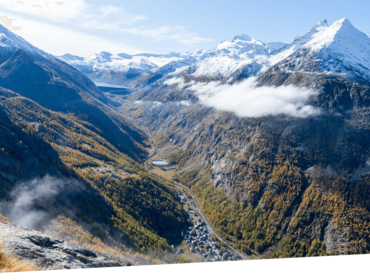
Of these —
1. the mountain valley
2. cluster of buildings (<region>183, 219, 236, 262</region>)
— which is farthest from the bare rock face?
cluster of buildings (<region>183, 219, 236, 262</region>)

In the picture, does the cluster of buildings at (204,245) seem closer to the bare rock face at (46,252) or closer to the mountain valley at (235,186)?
the mountain valley at (235,186)

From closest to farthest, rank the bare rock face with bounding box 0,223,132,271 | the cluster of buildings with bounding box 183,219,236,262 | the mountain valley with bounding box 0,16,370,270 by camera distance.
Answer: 1. the bare rock face with bounding box 0,223,132,271
2. the mountain valley with bounding box 0,16,370,270
3. the cluster of buildings with bounding box 183,219,236,262

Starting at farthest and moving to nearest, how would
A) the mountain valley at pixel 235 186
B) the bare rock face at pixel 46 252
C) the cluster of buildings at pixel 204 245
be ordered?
the cluster of buildings at pixel 204 245 → the mountain valley at pixel 235 186 → the bare rock face at pixel 46 252

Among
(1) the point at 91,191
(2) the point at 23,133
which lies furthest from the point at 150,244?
(2) the point at 23,133

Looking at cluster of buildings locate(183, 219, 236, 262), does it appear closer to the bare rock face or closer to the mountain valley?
the mountain valley

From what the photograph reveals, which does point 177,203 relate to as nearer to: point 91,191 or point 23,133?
point 91,191

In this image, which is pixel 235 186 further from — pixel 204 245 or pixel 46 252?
pixel 46 252

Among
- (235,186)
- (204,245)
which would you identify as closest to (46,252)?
(204,245)

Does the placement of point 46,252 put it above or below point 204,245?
above

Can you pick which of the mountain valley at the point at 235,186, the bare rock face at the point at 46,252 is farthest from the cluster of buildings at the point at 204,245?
the bare rock face at the point at 46,252

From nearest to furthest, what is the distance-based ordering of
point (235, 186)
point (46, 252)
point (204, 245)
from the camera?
point (46, 252)
point (204, 245)
point (235, 186)
